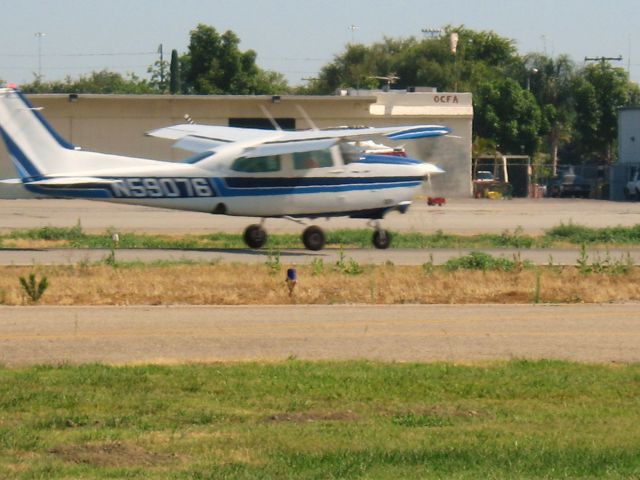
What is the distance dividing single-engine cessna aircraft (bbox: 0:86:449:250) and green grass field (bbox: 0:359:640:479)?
40.8ft

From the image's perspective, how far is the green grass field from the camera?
8016mm

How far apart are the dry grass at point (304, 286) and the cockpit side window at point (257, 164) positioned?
463 cm

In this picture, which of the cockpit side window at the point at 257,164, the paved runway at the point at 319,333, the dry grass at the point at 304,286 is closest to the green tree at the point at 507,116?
the cockpit side window at the point at 257,164

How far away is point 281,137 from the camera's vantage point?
26125mm

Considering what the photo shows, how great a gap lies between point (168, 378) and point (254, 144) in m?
14.8

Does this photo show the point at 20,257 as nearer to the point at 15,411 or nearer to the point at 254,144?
the point at 254,144

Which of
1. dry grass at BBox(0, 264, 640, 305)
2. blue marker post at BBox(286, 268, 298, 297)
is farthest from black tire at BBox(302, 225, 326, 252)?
blue marker post at BBox(286, 268, 298, 297)

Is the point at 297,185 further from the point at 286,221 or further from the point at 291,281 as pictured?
the point at 286,221

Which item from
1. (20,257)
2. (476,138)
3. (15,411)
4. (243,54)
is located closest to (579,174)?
(476,138)

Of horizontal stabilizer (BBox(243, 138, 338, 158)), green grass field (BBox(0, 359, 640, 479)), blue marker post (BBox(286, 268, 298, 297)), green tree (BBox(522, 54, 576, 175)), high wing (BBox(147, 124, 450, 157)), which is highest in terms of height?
green tree (BBox(522, 54, 576, 175))

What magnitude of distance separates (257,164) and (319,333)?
11631 mm

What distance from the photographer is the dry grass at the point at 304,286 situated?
17.3 m

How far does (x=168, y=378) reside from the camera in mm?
11219

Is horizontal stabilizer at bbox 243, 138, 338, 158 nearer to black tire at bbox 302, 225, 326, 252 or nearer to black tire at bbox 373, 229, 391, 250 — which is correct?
black tire at bbox 302, 225, 326, 252
